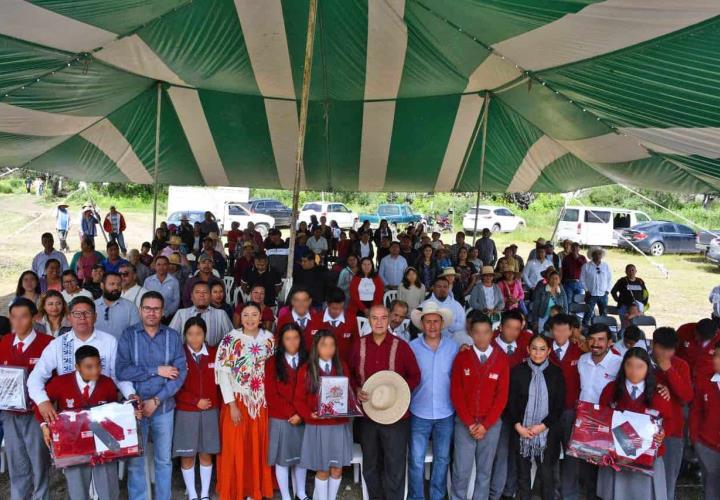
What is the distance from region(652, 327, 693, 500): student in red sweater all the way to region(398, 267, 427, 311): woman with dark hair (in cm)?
282

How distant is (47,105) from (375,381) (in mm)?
4422

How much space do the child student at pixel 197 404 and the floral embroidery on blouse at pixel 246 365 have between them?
4.6 inches

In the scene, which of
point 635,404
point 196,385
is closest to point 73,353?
point 196,385

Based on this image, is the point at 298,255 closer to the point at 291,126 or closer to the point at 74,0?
the point at 291,126

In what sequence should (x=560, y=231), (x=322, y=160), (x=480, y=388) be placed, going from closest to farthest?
(x=480, y=388), (x=322, y=160), (x=560, y=231)

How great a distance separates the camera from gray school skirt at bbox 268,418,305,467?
334 cm

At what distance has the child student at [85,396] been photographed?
2869 mm

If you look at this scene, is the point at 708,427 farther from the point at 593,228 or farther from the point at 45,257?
the point at 593,228

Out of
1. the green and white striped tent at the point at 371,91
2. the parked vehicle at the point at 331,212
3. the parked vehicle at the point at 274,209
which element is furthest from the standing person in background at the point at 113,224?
the parked vehicle at the point at 331,212

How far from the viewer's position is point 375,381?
10.7 ft

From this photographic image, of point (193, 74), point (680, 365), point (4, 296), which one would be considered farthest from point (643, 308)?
point (4, 296)

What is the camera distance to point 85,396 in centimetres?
292

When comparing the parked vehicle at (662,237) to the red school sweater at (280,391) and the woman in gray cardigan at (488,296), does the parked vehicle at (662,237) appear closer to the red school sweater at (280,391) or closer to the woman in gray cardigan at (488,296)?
the woman in gray cardigan at (488,296)

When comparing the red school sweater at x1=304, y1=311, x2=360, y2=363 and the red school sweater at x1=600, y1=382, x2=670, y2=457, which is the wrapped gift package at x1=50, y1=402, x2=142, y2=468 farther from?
the red school sweater at x1=600, y1=382, x2=670, y2=457
